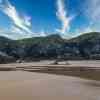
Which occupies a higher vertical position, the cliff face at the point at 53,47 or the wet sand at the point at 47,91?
the cliff face at the point at 53,47

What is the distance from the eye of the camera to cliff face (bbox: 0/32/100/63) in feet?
326

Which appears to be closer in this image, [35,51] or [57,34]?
[35,51]

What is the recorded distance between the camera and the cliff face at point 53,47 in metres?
99.4

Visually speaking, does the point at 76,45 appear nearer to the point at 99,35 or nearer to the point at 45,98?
the point at 99,35

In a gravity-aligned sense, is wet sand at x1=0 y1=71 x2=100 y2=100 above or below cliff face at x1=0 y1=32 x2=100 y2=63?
below

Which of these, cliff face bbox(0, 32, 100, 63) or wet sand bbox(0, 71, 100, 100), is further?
cliff face bbox(0, 32, 100, 63)

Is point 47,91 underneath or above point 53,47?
underneath

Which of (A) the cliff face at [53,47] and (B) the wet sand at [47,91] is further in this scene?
(A) the cliff face at [53,47]

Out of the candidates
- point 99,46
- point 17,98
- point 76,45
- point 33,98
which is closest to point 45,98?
point 33,98

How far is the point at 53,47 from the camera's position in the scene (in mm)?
111312

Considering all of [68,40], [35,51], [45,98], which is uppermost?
[68,40]

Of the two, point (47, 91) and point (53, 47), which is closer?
point (47, 91)

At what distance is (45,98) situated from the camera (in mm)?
7043

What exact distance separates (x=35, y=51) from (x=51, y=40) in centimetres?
1882
